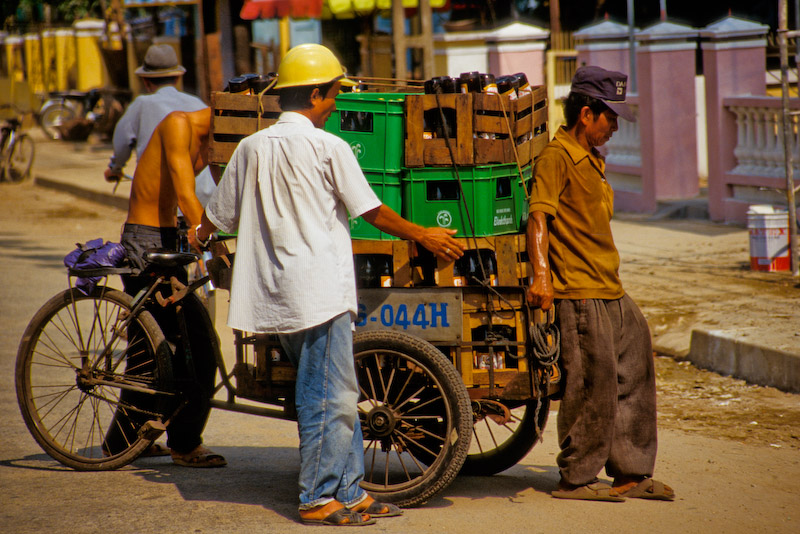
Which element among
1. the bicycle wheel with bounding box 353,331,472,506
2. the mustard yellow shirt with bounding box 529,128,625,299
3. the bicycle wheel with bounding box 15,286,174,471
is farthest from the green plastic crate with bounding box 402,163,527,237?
the bicycle wheel with bounding box 15,286,174,471

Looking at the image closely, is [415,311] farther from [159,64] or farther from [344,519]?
[159,64]

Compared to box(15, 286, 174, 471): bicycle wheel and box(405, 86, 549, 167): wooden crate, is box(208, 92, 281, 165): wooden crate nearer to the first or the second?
box(405, 86, 549, 167): wooden crate

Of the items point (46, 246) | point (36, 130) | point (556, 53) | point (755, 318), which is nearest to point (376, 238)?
point (755, 318)

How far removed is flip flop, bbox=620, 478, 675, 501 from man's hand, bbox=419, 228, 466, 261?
125 centimetres

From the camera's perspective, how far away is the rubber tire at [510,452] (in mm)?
4246

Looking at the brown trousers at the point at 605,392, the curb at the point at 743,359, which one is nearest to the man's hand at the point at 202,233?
the brown trousers at the point at 605,392

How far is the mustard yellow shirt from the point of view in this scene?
3857 millimetres

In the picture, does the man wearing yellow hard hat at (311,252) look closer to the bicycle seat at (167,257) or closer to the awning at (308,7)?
the bicycle seat at (167,257)

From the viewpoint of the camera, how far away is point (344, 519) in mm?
3586

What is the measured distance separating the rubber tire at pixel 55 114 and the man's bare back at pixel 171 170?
2103 cm

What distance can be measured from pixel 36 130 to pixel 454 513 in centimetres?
2668

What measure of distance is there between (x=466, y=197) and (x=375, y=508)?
1.27 meters

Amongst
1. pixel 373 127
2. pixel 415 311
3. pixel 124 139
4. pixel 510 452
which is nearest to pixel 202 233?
pixel 373 127

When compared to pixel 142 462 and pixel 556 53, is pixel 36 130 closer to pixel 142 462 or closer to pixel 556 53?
pixel 556 53
